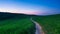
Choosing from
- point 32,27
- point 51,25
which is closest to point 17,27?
point 32,27

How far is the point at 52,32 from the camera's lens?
4355 mm

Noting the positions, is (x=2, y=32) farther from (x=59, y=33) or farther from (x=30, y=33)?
(x=59, y=33)

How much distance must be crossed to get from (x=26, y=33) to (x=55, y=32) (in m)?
0.76

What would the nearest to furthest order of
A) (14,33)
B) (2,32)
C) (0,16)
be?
(14,33)
(2,32)
(0,16)

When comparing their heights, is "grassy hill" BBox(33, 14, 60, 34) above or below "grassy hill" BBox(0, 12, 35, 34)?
above

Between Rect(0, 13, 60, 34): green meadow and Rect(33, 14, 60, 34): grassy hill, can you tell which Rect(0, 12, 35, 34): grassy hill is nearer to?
Rect(0, 13, 60, 34): green meadow

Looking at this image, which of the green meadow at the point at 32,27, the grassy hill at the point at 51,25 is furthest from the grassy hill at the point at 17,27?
the grassy hill at the point at 51,25

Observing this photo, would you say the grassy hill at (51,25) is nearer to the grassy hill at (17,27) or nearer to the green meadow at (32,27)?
the green meadow at (32,27)

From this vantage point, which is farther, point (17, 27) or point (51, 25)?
point (17, 27)

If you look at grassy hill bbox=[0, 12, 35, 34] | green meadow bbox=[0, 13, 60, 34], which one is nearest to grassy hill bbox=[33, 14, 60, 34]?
green meadow bbox=[0, 13, 60, 34]

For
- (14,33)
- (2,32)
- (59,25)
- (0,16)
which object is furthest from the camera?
(0,16)

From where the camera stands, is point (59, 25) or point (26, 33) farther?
point (59, 25)

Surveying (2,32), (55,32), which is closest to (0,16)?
(2,32)

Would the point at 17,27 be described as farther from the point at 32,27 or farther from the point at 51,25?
the point at 51,25
